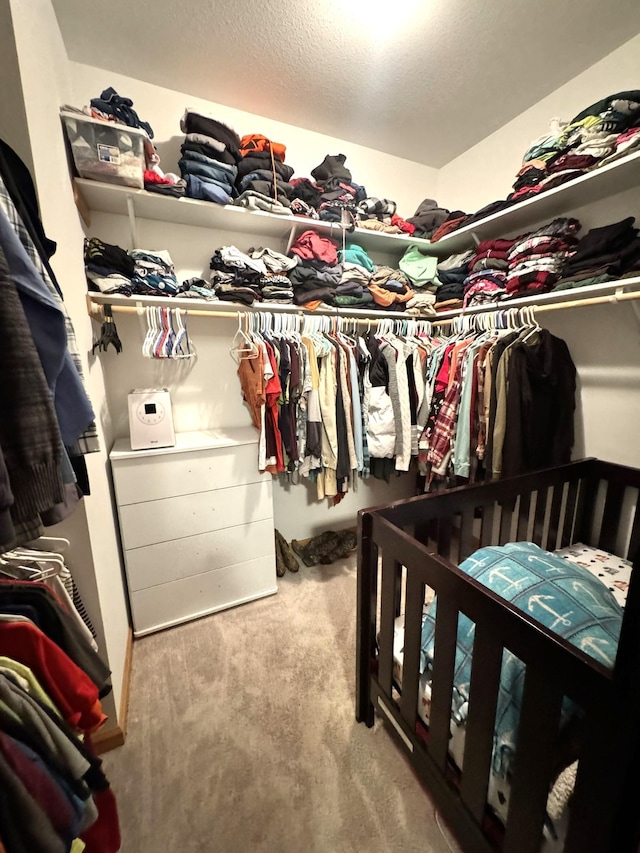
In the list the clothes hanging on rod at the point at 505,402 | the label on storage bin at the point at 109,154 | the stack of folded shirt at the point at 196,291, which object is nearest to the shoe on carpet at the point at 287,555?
the clothes hanging on rod at the point at 505,402

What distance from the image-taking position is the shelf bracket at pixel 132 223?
161 centimetres

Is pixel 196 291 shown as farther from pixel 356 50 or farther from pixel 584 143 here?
pixel 584 143

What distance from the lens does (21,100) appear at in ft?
2.73

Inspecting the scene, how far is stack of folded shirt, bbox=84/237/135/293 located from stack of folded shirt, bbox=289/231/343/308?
844 mm

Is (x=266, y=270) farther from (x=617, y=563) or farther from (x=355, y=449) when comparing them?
(x=617, y=563)

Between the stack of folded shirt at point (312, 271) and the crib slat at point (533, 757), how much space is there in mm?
1831

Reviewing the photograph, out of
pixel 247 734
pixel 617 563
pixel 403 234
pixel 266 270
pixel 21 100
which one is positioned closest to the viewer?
pixel 21 100

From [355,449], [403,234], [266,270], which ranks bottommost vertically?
[355,449]

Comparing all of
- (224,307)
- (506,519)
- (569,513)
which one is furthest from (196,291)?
(569,513)

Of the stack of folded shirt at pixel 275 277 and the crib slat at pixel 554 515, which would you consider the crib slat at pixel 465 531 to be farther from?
the stack of folded shirt at pixel 275 277

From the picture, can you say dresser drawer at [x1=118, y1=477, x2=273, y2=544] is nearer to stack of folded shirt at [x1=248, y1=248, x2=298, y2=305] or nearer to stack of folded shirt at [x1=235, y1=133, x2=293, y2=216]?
stack of folded shirt at [x1=248, y1=248, x2=298, y2=305]

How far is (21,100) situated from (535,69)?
2169 millimetres

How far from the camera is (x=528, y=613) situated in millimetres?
878

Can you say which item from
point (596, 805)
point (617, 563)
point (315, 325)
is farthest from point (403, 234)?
point (596, 805)
